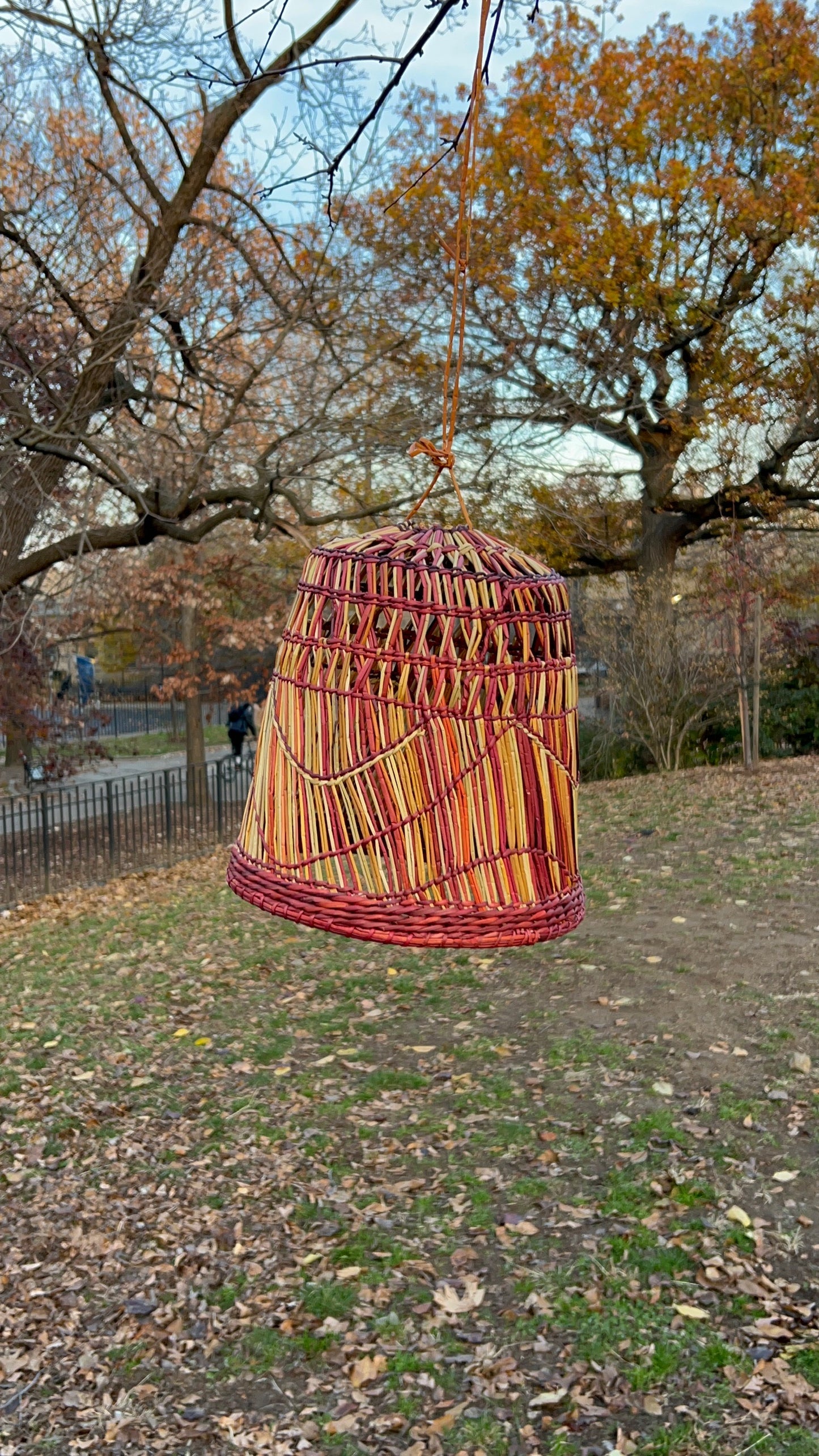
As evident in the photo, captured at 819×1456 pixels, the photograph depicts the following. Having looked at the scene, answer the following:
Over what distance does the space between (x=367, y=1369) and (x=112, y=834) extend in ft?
28.6

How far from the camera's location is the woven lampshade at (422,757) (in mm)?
1908

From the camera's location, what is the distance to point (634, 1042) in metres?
5.68

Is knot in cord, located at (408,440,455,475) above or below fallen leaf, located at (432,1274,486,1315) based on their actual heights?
above

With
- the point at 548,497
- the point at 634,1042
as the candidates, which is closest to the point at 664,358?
the point at 548,497

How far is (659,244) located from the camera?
1209 centimetres

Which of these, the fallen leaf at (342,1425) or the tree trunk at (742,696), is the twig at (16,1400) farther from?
the tree trunk at (742,696)

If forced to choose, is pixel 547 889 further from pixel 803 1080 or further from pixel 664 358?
pixel 664 358

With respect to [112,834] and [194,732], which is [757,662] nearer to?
[112,834]

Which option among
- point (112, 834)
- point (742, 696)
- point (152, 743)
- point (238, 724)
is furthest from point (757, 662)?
point (152, 743)

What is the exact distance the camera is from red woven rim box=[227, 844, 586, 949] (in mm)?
1869

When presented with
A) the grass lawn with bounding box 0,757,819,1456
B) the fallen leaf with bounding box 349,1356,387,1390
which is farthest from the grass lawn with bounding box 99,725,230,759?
the fallen leaf with bounding box 349,1356,387,1390

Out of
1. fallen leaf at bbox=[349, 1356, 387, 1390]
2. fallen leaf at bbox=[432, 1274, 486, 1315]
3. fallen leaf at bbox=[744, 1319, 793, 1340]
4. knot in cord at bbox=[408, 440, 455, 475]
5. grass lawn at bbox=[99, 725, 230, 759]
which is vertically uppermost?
knot in cord at bbox=[408, 440, 455, 475]

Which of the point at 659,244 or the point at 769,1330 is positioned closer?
the point at 769,1330

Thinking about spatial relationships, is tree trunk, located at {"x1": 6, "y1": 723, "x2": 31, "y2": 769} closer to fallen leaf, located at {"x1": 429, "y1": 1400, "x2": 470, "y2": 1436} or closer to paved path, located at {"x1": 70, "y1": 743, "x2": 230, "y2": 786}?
paved path, located at {"x1": 70, "y1": 743, "x2": 230, "y2": 786}
